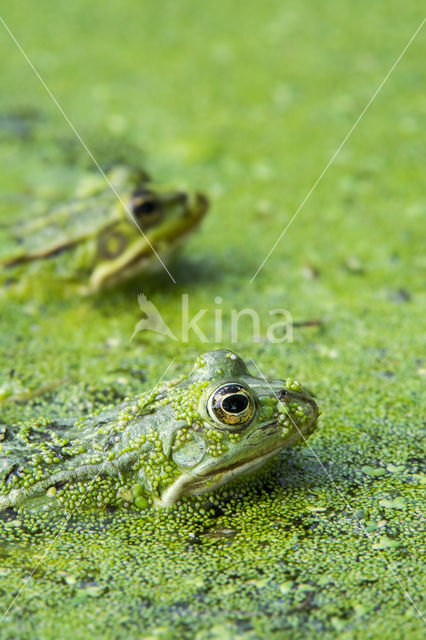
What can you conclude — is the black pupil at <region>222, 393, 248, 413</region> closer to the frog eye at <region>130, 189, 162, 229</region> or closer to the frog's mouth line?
the frog's mouth line

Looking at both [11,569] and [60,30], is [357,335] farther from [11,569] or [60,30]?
[60,30]

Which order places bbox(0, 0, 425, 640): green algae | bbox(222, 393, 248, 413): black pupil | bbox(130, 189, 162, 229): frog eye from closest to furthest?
bbox(0, 0, 425, 640): green algae
bbox(222, 393, 248, 413): black pupil
bbox(130, 189, 162, 229): frog eye

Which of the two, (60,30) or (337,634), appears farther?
(60,30)

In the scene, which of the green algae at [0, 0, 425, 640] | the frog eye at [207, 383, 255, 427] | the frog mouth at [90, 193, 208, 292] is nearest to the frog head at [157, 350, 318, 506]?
the frog eye at [207, 383, 255, 427]

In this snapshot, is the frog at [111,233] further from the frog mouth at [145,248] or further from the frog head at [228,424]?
the frog head at [228,424]

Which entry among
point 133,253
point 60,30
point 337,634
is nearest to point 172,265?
point 133,253

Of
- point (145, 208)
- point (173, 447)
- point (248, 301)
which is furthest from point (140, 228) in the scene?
point (173, 447)
